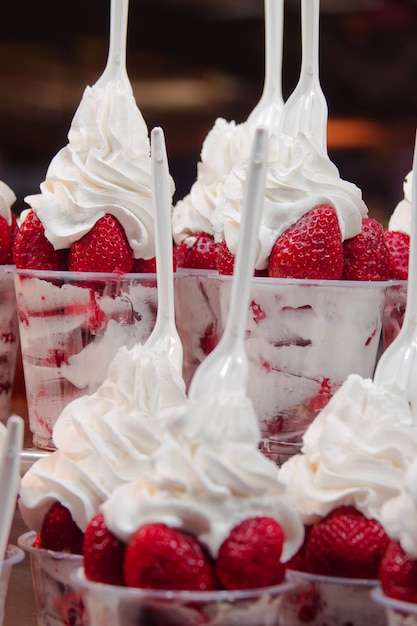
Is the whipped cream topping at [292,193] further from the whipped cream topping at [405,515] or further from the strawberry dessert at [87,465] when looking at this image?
the whipped cream topping at [405,515]

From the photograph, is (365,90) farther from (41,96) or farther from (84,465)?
(84,465)

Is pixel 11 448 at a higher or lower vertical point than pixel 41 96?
lower

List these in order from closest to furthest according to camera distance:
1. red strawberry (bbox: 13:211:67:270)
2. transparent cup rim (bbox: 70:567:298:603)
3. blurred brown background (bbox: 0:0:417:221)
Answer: transparent cup rim (bbox: 70:567:298:603) < red strawberry (bbox: 13:211:67:270) < blurred brown background (bbox: 0:0:417:221)

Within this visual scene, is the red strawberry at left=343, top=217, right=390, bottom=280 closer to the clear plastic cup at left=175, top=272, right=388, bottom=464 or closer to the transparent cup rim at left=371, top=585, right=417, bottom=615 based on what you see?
the clear plastic cup at left=175, top=272, right=388, bottom=464

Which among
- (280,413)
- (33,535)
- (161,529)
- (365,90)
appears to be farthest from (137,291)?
(365,90)

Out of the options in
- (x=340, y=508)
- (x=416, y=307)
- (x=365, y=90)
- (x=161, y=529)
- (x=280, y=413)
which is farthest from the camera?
(x=365, y=90)

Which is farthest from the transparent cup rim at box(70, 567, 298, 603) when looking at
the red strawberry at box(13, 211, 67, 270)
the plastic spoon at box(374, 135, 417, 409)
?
the red strawberry at box(13, 211, 67, 270)

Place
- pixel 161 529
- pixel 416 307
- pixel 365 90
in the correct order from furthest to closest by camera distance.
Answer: pixel 365 90
pixel 416 307
pixel 161 529
